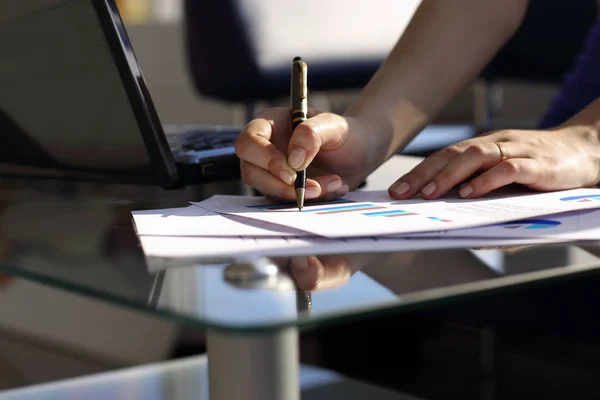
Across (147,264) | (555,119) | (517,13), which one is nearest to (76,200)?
(147,264)

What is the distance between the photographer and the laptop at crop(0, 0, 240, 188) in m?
0.74

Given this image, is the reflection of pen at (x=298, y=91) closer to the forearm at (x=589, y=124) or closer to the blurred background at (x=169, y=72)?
the forearm at (x=589, y=124)

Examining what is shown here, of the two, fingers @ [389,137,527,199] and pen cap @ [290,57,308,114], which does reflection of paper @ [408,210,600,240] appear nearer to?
fingers @ [389,137,527,199]

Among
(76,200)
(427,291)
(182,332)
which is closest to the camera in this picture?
(427,291)

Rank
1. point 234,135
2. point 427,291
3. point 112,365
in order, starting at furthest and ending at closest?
point 112,365
point 234,135
point 427,291

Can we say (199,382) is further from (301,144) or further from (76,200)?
(301,144)

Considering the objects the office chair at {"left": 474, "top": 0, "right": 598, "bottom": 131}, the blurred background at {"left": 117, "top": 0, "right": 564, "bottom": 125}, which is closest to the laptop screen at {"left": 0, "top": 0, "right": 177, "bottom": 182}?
the office chair at {"left": 474, "top": 0, "right": 598, "bottom": 131}

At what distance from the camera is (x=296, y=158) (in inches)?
26.8

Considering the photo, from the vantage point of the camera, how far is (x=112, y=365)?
1.81 meters

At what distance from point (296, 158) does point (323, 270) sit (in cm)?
20

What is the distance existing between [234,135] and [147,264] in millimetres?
568

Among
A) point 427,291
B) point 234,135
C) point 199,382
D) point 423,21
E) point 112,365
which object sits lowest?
point 112,365

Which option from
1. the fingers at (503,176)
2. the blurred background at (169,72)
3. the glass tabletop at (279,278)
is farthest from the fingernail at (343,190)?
the blurred background at (169,72)

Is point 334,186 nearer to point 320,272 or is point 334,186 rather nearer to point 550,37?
point 320,272
